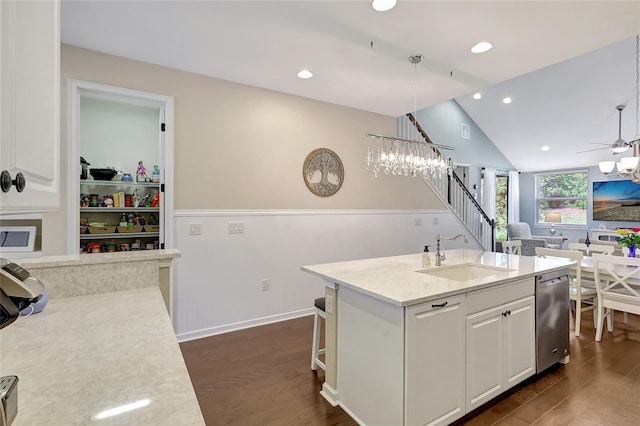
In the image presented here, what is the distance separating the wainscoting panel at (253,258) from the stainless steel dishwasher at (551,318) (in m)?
2.37

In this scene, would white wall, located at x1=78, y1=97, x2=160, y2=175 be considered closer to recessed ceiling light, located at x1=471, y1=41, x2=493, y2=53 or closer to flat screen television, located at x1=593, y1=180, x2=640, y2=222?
recessed ceiling light, located at x1=471, y1=41, x2=493, y2=53

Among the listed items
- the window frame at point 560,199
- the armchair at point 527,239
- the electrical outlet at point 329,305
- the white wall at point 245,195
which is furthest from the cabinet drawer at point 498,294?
the window frame at point 560,199

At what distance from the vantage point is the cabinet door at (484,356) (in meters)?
2.02

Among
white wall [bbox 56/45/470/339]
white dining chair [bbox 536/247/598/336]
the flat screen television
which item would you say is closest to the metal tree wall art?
white wall [bbox 56/45/470/339]

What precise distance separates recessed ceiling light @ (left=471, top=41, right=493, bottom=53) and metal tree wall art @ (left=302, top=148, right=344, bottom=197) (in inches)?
79.1

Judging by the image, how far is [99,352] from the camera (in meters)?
1.05

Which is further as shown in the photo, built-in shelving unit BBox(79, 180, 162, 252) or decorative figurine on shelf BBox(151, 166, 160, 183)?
decorative figurine on shelf BBox(151, 166, 160, 183)

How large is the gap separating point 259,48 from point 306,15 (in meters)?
0.66

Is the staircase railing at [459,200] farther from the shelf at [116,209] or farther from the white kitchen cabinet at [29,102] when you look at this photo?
the white kitchen cabinet at [29,102]

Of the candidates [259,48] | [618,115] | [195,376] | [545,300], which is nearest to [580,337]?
[545,300]

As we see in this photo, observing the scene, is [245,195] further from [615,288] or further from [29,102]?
[615,288]

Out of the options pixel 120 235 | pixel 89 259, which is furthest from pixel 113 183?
pixel 89 259

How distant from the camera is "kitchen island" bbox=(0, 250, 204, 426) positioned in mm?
750

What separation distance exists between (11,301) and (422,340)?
68.1 inches
